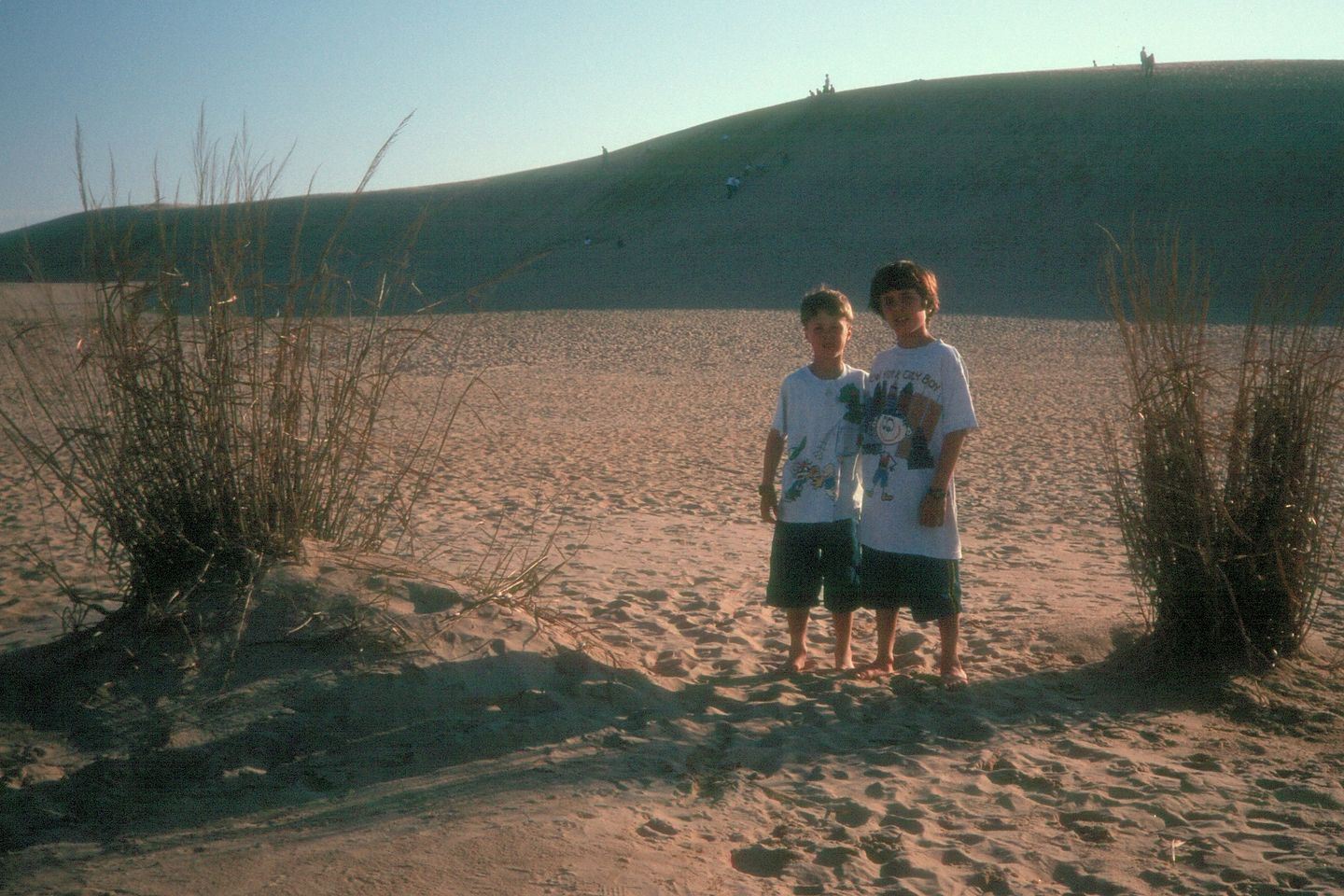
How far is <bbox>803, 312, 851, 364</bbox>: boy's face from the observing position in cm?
391

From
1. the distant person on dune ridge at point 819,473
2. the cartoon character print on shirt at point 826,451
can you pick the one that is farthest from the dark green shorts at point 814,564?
the cartoon character print on shirt at point 826,451

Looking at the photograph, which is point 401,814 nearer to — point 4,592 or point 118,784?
point 118,784

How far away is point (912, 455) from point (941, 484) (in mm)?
150

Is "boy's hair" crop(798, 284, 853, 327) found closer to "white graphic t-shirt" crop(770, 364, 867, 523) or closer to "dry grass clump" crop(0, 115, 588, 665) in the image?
"white graphic t-shirt" crop(770, 364, 867, 523)

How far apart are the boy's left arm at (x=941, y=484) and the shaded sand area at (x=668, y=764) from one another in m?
0.65

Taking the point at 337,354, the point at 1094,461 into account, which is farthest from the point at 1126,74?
the point at 337,354

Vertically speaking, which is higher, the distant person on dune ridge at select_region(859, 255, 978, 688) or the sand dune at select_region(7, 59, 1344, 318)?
the sand dune at select_region(7, 59, 1344, 318)

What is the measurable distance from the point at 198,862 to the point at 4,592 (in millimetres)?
2932

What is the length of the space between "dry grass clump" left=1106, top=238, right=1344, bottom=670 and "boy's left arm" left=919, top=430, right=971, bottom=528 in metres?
0.82

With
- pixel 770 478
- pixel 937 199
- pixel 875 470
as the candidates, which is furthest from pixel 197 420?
pixel 937 199

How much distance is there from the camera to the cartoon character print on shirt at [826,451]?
12.9 ft

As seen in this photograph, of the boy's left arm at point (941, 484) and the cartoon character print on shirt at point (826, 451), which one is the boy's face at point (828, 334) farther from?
the boy's left arm at point (941, 484)

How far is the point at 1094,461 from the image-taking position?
918 cm

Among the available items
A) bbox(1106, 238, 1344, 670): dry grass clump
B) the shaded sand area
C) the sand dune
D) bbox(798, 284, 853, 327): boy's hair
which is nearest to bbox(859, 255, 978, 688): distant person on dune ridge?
bbox(798, 284, 853, 327): boy's hair
